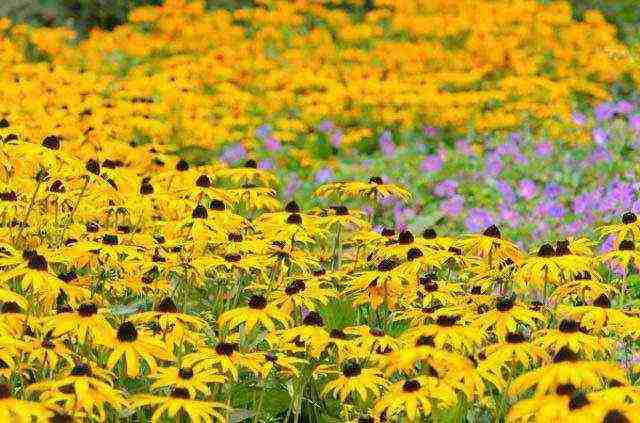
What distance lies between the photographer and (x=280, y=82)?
34.3ft

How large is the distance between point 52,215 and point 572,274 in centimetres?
225

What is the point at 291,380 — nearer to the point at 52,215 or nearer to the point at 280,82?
the point at 52,215

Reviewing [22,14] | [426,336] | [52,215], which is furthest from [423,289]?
[22,14]

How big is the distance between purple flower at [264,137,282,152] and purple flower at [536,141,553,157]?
7.14ft

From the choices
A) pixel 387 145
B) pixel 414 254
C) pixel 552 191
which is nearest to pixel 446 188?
pixel 552 191

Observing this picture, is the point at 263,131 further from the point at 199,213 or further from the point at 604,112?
the point at 199,213

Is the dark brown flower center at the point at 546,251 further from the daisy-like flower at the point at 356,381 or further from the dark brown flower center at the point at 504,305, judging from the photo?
the daisy-like flower at the point at 356,381

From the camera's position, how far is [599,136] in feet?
28.3

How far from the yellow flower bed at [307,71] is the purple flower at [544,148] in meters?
0.30

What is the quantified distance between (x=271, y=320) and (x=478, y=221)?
3377 mm

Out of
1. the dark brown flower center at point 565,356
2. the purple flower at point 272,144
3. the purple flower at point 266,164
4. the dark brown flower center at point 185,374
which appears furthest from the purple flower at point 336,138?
the dark brown flower center at point 565,356

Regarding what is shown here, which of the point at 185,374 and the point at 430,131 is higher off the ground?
the point at 185,374

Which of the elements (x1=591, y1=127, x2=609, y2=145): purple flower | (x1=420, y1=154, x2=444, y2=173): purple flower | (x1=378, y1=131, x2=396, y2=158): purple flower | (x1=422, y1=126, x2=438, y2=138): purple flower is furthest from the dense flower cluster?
(x1=422, y1=126, x2=438, y2=138): purple flower

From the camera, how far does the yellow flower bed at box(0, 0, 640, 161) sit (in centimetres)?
921
